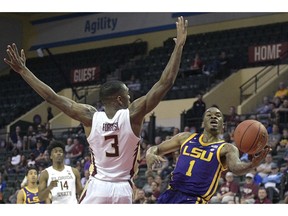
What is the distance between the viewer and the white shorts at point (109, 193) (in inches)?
229

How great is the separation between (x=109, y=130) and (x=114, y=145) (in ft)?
0.42

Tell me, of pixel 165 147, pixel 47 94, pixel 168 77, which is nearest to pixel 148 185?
pixel 165 147

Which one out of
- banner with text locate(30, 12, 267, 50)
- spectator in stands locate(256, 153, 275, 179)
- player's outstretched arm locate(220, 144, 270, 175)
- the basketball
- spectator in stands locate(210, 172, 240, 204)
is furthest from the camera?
banner with text locate(30, 12, 267, 50)

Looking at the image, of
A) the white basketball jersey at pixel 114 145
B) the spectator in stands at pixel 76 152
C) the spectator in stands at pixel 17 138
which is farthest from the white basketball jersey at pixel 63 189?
the spectator in stands at pixel 17 138

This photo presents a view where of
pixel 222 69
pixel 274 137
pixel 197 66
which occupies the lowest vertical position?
pixel 274 137

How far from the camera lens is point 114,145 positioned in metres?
5.75

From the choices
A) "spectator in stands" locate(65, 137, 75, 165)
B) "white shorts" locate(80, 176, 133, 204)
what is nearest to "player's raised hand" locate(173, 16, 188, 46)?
"white shorts" locate(80, 176, 133, 204)

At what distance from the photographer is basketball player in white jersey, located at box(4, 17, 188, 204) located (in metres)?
5.71

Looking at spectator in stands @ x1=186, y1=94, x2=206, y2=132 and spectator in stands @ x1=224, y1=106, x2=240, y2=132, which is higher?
Answer: spectator in stands @ x1=186, y1=94, x2=206, y2=132

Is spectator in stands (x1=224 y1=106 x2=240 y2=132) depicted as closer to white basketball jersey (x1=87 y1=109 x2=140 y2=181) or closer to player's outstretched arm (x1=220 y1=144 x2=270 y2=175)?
player's outstretched arm (x1=220 y1=144 x2=270 y2=175)

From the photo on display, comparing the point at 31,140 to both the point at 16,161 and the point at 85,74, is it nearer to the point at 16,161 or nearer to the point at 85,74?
the point at 16,161

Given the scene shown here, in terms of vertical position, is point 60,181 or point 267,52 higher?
point 267,52
